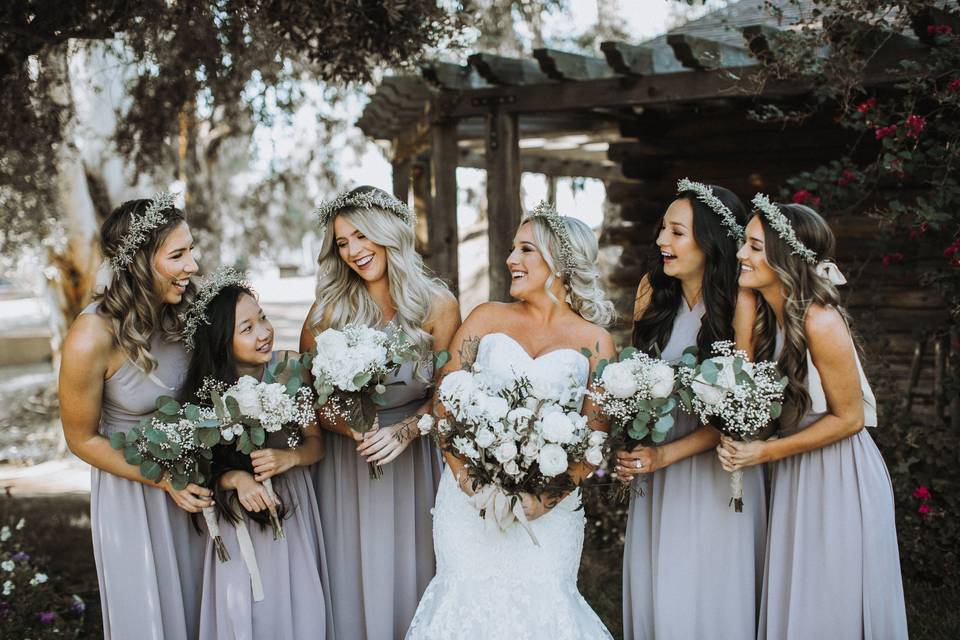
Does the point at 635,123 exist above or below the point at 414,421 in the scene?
above

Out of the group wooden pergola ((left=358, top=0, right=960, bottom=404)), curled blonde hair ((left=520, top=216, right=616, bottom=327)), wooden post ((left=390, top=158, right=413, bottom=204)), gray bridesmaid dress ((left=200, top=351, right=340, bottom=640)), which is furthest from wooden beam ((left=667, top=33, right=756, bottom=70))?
wooden post ((left=390, top=158, right=413, bottom=204))

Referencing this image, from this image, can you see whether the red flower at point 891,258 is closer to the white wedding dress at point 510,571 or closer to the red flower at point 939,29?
the red flower at point 939,29

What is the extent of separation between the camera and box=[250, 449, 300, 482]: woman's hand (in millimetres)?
3908

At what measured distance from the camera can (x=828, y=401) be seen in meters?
3.85

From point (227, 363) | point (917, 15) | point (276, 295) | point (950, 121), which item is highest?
point (917, 15)

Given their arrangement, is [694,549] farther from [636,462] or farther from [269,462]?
[269,462]

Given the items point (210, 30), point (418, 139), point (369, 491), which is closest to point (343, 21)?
Answer: point (210, 30)

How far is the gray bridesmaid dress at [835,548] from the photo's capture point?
12.6 ft

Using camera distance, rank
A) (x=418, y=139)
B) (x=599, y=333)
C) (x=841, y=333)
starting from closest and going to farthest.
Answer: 1. (x=841, y=333)
2. (x=599, y=333)
3. (x=418, y=139)

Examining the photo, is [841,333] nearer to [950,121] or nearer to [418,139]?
[950,121]

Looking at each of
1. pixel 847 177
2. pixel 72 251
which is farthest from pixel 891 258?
pixel 72 251

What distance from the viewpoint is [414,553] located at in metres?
4.42

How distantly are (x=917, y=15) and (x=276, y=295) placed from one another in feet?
95.3

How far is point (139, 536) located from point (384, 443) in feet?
3.69
